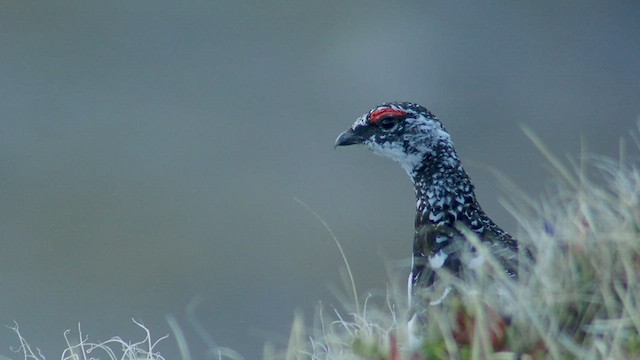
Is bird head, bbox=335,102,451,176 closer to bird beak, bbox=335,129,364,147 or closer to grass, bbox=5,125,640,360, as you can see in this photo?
bird beak, bbox=335,129,364,147

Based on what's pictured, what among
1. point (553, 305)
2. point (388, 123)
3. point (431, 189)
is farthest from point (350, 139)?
point (553, 305)

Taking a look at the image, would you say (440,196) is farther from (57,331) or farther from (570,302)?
(57,331)

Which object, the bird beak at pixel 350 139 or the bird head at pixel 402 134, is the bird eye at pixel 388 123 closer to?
the bird head at pixel 402 134

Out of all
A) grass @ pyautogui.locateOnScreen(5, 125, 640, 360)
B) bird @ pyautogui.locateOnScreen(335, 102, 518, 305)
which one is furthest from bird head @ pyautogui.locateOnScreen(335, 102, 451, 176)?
grass @ pyautogui.locateOnScreen(5, 125, 640, 360)

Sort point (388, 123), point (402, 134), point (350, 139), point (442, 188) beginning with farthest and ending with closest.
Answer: point (350, 139), point (388, 123), point (402, 134), point (442, 188)

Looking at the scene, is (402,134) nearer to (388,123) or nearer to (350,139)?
(388,123)

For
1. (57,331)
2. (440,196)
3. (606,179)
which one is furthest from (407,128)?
(57,331)

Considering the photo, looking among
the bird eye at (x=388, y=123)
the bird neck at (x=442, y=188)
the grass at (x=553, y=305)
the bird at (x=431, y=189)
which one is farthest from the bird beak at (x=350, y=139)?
the grass at (x=553, y=305)

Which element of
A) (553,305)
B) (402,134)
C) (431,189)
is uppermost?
(402,134)
